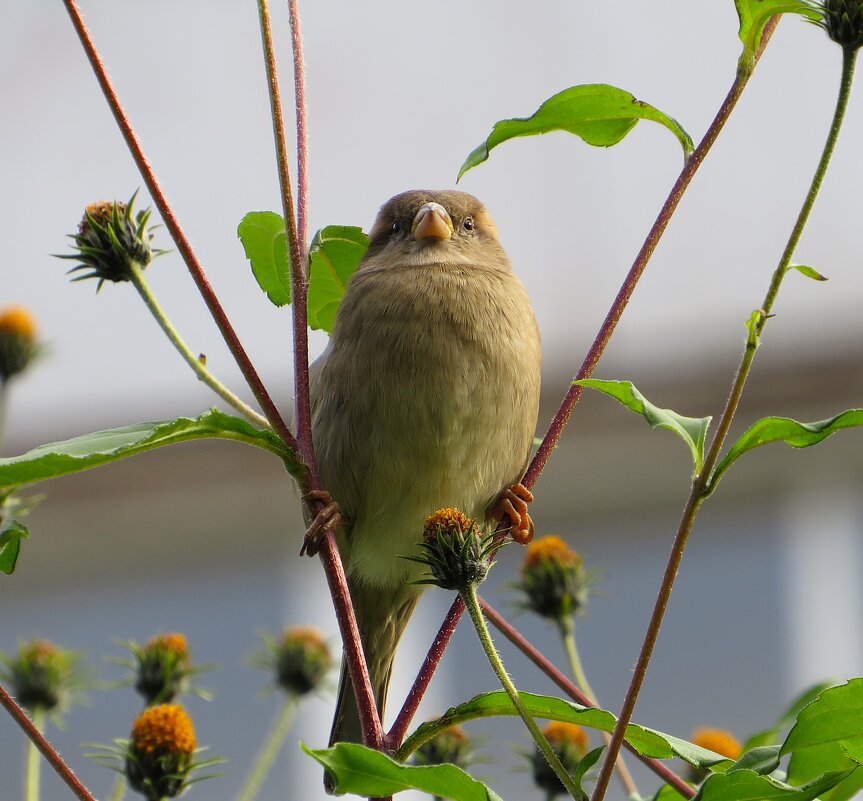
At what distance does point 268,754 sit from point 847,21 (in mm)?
1186

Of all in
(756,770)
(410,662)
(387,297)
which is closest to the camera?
(756,770)

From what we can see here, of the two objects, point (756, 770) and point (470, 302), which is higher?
point (470, 302)

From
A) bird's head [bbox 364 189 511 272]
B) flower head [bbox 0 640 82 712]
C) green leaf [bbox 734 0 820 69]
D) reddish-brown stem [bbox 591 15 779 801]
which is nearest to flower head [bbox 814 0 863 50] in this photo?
green leaf [bbox 734 0 820 69]

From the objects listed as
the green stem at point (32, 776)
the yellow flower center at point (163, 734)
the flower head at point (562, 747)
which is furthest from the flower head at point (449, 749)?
the green stem at point (32, 776)

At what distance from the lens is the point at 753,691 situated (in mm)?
6059

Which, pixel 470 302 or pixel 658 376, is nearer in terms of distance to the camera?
pixel 470 302

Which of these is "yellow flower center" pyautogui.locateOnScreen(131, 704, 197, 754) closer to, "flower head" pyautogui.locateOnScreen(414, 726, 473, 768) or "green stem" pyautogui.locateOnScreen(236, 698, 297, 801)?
"green stem" pyautogui.locateOnScreen(236, 698, 297, 801)

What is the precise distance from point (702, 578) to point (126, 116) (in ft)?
17.6

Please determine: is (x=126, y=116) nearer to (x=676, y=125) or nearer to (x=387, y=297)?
(x=676, y=125)

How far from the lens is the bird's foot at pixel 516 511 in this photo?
1.90m

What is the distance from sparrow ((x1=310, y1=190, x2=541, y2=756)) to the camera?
6.84 ft

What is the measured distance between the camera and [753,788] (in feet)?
3.53

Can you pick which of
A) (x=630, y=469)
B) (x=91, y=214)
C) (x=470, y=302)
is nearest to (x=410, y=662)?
(x=630, y=469)

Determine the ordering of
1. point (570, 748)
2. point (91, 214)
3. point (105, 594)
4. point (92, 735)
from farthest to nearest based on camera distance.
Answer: point (105, 594), point (92, 735), point (570, 748), point (91, 214)
